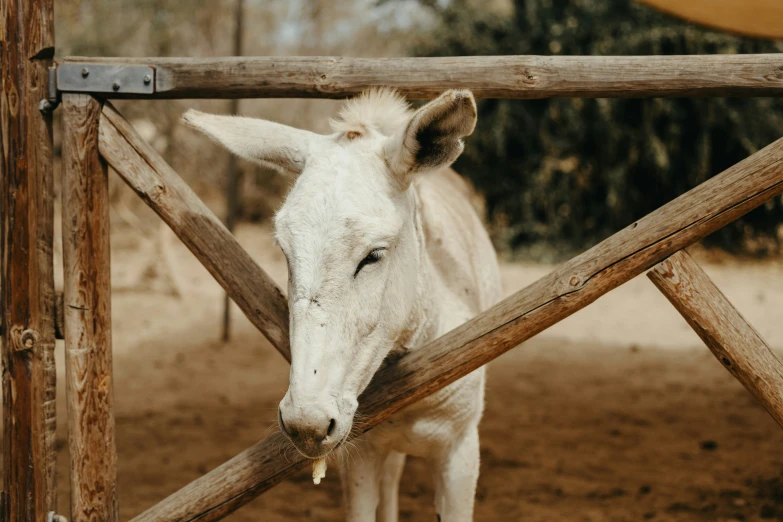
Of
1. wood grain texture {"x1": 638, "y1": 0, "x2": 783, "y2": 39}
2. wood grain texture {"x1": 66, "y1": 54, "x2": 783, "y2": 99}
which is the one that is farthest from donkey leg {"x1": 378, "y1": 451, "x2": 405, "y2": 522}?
wood grain texture {"x1": 638, "y1": 0, "x2": 783, "y2": 39}

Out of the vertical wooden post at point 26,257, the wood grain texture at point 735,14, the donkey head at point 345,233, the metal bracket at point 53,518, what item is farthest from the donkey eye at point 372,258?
the wood grain texture at point 735,14

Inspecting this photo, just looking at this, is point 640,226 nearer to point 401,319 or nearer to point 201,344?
point 401,319

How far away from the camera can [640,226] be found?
2.37 meters

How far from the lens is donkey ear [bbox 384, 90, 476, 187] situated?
212cm

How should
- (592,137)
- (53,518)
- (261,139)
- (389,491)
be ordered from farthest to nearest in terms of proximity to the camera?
(592,137) < (389,491) < (53,518) < (261,139)

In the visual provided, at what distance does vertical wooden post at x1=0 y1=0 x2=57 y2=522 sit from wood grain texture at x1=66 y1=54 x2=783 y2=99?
191 millimetres

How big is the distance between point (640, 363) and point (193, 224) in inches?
215

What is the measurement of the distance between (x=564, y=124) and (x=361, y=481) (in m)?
9.38

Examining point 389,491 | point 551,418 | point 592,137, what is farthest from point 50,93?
point 592,137

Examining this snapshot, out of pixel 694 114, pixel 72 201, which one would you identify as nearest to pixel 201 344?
pixel 72 201

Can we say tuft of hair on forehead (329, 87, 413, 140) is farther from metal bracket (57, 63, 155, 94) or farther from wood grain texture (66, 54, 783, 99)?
metal bracket (57, 63, 155, 94)

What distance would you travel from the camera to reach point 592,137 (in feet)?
37.5

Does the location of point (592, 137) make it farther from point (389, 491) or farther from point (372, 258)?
point (372, 258)

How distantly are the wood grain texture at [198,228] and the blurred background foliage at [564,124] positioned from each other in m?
8.08
